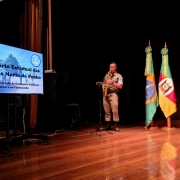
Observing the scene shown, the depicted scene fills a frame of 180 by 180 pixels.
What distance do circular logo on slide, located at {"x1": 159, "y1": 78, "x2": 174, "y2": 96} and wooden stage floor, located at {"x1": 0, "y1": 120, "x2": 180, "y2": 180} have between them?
1.64 metres

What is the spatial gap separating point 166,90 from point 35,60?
→ 280 centimetres

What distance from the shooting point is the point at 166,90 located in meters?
5.08

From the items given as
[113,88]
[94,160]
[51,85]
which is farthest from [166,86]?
[94,160]

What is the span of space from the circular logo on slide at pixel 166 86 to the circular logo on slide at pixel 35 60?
268 centimetres

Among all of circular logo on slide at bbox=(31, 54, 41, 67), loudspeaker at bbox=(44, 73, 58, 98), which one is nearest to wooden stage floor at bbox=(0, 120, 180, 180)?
circular logo on slide at bbox=(31, 54, 41, 67)

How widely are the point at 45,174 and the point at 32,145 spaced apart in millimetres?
1457

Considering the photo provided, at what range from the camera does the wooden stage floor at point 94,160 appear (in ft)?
6.73

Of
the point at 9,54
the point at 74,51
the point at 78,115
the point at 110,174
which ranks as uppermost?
the point at 74,51

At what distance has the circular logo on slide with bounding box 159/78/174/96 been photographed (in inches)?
199

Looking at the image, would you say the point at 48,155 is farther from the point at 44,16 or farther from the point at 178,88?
the point at 178,88

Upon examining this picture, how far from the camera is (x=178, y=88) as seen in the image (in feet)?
21.7

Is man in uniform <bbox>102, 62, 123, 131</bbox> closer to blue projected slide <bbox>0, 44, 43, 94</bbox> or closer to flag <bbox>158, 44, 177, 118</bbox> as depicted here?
flag <bbox>158, 44, 177, 118</bbox>

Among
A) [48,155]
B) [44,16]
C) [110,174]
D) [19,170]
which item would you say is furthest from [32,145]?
[44,16]

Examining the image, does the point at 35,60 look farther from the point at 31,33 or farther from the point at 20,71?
the point at 31,33
